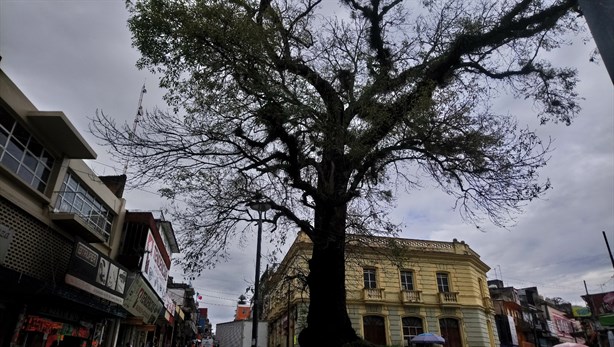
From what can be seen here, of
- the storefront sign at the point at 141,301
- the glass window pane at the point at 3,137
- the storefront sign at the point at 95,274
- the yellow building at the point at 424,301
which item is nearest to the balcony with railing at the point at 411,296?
the yellow building at the point at 424,301

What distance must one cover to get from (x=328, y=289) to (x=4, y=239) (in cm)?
794

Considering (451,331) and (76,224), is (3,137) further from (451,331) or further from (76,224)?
(451,331)

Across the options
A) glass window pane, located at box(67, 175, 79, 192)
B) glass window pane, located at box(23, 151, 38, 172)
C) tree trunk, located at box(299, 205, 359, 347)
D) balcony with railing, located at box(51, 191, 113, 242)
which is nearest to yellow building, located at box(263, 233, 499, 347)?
balcony with railing, located at box(51, 191, 113, 242)

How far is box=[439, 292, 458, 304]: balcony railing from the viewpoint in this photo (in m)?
29.7

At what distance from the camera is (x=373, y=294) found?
2909cm

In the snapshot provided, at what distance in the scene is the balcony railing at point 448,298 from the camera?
2971 cm

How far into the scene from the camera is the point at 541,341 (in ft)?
162

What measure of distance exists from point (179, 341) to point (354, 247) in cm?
4529

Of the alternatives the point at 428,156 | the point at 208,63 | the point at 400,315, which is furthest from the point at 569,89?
the point at 400,315

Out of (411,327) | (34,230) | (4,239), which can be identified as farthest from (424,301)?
(4,239)

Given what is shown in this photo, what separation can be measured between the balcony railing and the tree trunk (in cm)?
2457

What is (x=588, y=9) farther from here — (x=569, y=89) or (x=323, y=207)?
(x=569, y=89)

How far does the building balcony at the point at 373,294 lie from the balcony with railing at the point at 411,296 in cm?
171

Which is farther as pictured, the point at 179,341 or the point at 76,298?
the point at 179,341
